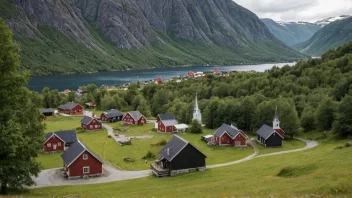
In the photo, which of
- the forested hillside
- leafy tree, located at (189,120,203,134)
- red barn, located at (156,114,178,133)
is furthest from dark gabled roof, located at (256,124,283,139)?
red barn, located at (156,114,178,133)

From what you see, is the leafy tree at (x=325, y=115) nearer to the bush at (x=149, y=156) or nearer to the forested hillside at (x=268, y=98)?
the forested hillside at (x=268, y=98)

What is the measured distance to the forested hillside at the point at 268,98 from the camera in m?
77.5

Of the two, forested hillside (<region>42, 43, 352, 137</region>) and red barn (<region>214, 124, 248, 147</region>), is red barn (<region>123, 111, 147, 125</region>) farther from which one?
red barn (<region>214, 124, 248, 147</region>)

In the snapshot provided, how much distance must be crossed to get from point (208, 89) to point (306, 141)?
246 ft

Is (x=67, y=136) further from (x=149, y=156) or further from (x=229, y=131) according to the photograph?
(x=229, y=131)

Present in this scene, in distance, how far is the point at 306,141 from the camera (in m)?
72.9

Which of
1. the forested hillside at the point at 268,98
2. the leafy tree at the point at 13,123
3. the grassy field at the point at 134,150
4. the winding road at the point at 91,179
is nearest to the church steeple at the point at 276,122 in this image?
the forested hillside at the point at 268,98

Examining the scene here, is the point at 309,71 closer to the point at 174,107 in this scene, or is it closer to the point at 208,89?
the point at 208,89

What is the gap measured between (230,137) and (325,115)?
2336 centimetres

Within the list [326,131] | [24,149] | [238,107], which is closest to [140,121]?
[238,107]

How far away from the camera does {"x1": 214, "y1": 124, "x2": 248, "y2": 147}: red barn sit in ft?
222

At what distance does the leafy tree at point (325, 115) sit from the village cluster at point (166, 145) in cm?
917

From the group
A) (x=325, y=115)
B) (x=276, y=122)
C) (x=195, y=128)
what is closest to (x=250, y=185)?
(x=276, y=122)

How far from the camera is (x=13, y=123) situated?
3030cm
